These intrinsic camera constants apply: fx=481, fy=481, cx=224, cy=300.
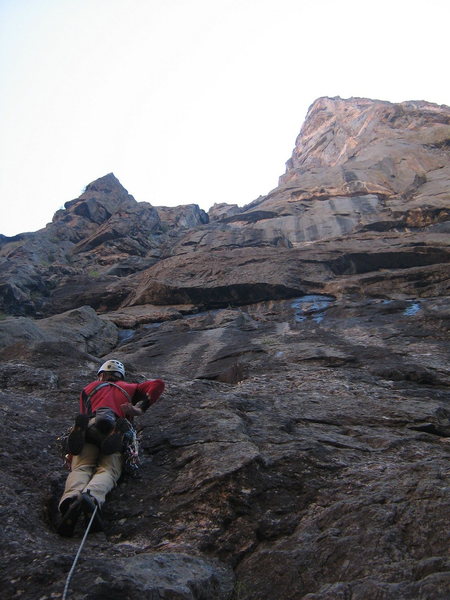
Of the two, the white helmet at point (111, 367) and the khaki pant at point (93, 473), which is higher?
the white helmet at point (111, 367)

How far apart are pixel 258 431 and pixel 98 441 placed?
2.38 m

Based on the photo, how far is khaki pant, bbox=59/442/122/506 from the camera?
5008 mm

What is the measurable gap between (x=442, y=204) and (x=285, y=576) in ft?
106

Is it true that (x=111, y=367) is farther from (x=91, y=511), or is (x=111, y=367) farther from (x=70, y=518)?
(x=70, y=518)

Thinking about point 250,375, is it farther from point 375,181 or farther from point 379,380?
point 375,181

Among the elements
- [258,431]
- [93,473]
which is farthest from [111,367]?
[258,431]

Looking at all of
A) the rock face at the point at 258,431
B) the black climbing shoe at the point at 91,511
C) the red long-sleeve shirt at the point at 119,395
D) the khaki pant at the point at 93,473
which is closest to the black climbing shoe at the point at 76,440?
the khaki pant at the point at 93,473

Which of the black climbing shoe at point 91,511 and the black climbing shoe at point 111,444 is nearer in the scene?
the black climbing shoe at point 91,511

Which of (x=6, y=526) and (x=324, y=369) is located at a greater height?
(x=6, y=526)

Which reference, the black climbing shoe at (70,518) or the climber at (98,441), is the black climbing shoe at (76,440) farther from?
the black climbing shoe at (70,518)

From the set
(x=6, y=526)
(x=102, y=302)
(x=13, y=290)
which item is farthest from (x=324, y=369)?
(x=13, y=290)

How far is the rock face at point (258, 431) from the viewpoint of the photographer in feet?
12.9

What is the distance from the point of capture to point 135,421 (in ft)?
24.4

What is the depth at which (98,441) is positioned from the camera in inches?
220
